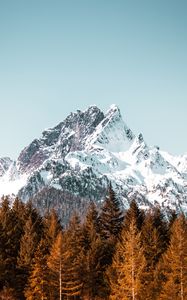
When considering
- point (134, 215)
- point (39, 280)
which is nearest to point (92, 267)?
point (39, 280)

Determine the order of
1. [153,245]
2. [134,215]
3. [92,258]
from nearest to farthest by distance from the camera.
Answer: [92,258] → [153,245] → [134,215]

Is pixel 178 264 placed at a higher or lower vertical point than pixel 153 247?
lower

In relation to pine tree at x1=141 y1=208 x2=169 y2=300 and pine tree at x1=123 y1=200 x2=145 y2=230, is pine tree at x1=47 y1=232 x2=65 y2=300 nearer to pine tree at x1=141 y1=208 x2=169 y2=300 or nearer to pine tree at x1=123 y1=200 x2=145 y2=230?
pine tree at x1=141 y1=208 x2=169 y2=300

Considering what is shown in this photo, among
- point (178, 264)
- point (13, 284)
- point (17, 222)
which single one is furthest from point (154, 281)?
point (17, 222)

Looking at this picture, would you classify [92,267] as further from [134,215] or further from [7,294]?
[134,215]

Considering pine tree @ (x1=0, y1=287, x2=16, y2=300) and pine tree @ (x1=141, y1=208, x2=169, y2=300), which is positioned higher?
pine tree @ (x1=141, y1=208, x2=169, y2=300)

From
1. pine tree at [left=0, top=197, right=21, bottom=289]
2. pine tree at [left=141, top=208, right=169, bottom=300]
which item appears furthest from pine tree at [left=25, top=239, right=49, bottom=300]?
pine tree at [left=141, top=208, right=169, bottom=300]

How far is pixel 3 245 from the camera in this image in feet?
221

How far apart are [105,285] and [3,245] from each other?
15.5m

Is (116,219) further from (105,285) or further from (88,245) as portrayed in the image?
(105,285)

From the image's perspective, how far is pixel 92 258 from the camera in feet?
228

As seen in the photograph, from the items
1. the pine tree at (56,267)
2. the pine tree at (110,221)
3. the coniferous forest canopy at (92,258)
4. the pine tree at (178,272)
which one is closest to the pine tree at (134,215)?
the coniferous forest canopy at (92,258)

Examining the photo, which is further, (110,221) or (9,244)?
(110,221)

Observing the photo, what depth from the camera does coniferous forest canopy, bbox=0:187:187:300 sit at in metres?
56.1
